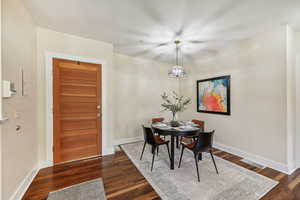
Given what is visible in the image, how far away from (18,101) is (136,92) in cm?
268

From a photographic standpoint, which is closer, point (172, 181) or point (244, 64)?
point (172, 181)

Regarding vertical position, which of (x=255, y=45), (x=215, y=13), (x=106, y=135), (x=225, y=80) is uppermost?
(x=215, y=13)

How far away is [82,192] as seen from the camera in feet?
5.82

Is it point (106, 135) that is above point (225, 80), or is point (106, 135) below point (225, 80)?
below

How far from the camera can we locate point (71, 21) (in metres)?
2.18

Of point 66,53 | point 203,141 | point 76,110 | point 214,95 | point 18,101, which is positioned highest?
point 66,53

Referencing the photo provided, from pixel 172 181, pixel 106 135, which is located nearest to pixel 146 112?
pixel 106 135

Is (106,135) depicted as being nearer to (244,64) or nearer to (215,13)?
(215,13)

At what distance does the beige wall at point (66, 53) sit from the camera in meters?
2.36

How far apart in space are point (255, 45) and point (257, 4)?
1.19 metres

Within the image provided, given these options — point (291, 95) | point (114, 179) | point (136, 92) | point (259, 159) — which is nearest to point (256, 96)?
point (291, 95)

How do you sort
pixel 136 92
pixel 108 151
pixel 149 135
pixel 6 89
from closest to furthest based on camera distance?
pixel 6 89 < pixel 149 135 < pixel 108 151 < pixel 136 92

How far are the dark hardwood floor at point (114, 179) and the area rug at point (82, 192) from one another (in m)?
0.09

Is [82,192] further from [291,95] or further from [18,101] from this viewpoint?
[291,95]
